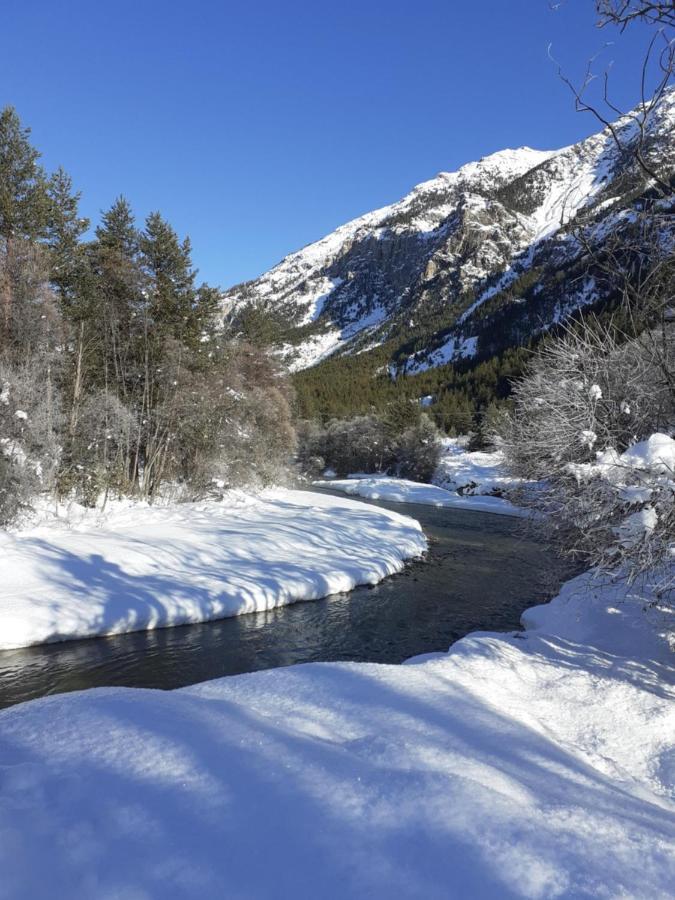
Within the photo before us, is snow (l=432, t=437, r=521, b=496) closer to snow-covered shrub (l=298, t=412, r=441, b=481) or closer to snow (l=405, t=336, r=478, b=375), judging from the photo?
snow-covered shrub (l=298, t=412, r=441, b=481)

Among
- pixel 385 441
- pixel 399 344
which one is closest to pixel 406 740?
pixel 385 441

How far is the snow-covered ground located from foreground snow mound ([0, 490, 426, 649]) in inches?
721

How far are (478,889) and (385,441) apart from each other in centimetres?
6399

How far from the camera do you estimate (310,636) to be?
36.7 ft

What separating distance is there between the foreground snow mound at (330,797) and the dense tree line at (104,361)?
41.3 feet

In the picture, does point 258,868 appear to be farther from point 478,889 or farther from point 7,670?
point 7,670

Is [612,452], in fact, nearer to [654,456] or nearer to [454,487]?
[654,456]

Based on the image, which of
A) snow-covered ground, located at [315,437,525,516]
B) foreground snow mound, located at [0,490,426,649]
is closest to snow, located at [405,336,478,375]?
snow-covered ground, located at [315,437,525,516]

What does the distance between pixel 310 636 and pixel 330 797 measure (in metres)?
8.26

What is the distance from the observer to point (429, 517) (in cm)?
3334

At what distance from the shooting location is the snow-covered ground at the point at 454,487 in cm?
4075

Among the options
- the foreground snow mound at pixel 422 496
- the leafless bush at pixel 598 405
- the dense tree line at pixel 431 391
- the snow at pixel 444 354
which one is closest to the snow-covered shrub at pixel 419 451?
the foreground snow mound at pixel 422 496

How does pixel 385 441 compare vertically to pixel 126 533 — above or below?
above

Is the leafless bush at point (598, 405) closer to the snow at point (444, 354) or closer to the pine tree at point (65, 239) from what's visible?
the pine tree at point (65, 239)
